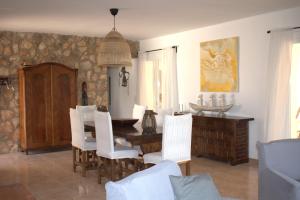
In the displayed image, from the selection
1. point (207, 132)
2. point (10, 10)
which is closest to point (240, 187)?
point (207, 132)

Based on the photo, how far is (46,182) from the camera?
4.69 meters

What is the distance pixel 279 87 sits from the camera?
5.13m

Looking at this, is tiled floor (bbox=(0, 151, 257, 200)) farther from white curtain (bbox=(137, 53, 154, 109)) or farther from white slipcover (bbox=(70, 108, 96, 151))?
white curtain (bbox=(137, 53, 154, 109))

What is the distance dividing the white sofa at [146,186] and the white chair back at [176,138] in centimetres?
162

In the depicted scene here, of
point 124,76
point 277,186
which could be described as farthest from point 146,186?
point 124,76

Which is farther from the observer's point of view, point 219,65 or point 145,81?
point 145,81

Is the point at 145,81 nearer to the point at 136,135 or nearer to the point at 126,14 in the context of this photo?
the point at 126,14

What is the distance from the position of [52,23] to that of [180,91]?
2.93m

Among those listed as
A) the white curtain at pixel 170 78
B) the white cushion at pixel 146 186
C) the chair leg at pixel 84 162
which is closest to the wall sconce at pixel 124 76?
the white curtain at pixel 170 78

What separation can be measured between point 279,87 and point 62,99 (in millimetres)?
4085

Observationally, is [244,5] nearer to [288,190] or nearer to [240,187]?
[240,187]

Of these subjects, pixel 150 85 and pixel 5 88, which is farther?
pixel 150 85

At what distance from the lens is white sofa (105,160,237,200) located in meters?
1.85

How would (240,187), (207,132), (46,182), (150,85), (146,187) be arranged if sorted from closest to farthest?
(146,187), (240,187), (46,182), (207,132), (150,85)
